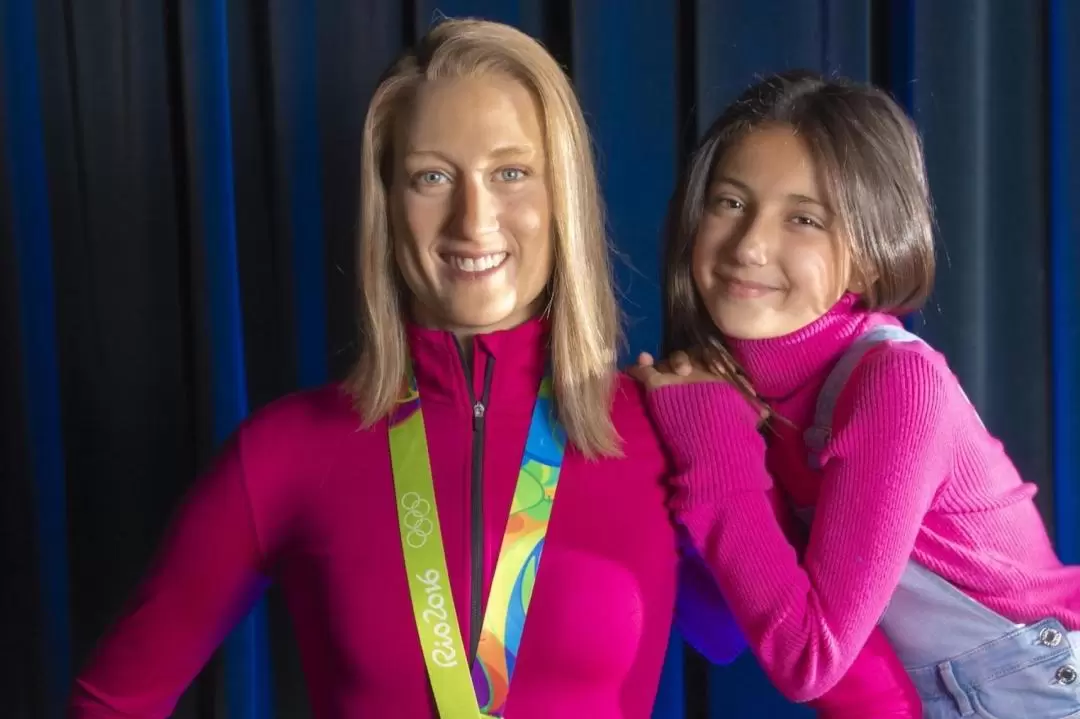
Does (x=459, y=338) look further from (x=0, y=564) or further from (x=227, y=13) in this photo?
(x=0, y=564)

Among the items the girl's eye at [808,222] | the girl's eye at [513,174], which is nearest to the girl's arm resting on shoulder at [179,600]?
the girl's eye at [513,174]

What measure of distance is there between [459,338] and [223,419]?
662 mm

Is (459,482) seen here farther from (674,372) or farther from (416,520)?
(674,372)

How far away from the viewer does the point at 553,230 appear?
1.24 metres

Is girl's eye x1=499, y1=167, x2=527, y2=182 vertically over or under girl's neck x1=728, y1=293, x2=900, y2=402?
over

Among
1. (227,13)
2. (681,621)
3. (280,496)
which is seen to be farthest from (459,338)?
(227,13)

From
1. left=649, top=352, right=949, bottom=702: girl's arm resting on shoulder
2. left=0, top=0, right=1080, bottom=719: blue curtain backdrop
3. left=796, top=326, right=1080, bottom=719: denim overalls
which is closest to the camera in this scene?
left=649, top=352, right=949, bottom=702: girl's arm resting on shoulder

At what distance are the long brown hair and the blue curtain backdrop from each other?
0.39m

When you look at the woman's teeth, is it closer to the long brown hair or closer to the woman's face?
the woman's face

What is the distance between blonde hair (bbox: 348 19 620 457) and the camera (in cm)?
122

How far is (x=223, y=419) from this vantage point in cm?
175

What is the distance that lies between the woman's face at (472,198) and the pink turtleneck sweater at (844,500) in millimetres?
259

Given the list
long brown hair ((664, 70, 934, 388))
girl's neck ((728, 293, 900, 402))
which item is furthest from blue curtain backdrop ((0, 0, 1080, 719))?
girl's neck ((728, 293, 900, 402))

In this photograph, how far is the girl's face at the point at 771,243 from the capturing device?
1.25 meters
